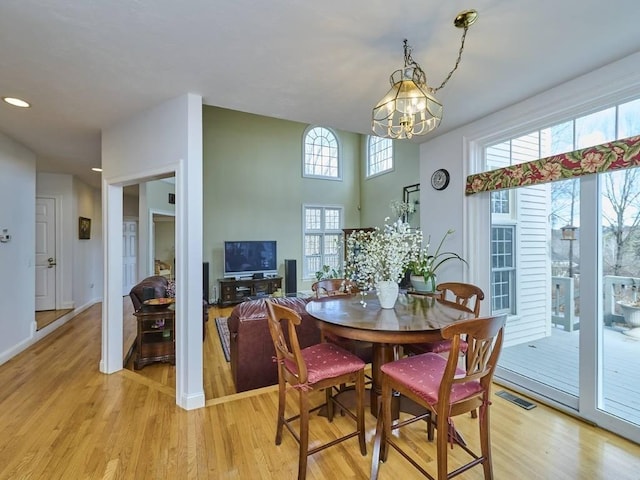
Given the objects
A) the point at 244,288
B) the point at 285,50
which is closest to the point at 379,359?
the point at 285,50

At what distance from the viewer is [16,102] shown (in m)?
2.57

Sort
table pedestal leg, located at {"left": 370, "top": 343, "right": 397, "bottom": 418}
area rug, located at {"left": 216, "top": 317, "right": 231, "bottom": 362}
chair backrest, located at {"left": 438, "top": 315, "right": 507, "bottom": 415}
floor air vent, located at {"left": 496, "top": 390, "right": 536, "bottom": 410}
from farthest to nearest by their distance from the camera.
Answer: area rug, located at {"left": 216, "top": 317, "right": 231, "bottom": 362}
floor air vent, located at {"left": 496, "top": 390, "right": 536, "bottom": 410}
table pedestal leg, located at {"left": 370, "top": 343, "right": 397, "bottom": 418}
chair backrest, located at {"left": 438, "top": 315, "right": 507, "bottom": 415}

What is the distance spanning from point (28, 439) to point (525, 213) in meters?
4.41

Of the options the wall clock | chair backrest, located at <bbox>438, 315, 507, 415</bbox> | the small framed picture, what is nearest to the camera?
chair backrest, located at <bbox>438, 315, 507, 415</bbox>

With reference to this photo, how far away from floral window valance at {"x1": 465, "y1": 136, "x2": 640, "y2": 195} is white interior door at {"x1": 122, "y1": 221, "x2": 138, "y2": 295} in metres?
8.10

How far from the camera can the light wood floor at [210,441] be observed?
5.78ft

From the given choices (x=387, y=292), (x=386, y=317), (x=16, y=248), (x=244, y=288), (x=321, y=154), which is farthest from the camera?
(x=321, y=154)

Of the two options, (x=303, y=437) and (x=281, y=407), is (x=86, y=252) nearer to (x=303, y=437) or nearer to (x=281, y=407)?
(x=281, y=407)

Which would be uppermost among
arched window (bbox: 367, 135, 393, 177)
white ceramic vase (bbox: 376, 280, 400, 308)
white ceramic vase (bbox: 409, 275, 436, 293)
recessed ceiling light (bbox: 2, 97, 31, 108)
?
arched window (bbox: 367, 135, 393, 177)

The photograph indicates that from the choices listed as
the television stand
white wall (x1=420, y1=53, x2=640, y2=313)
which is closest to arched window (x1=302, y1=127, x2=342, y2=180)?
the television stand

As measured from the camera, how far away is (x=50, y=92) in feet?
7.91

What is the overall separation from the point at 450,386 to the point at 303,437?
0.87 metres

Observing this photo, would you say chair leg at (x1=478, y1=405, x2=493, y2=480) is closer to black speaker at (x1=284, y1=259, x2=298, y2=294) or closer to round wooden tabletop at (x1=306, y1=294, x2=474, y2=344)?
round wooden tabletop at (x1=306, y1=294, x2=474, y2=344)

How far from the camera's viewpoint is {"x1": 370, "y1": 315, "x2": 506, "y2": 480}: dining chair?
4.64 feet
